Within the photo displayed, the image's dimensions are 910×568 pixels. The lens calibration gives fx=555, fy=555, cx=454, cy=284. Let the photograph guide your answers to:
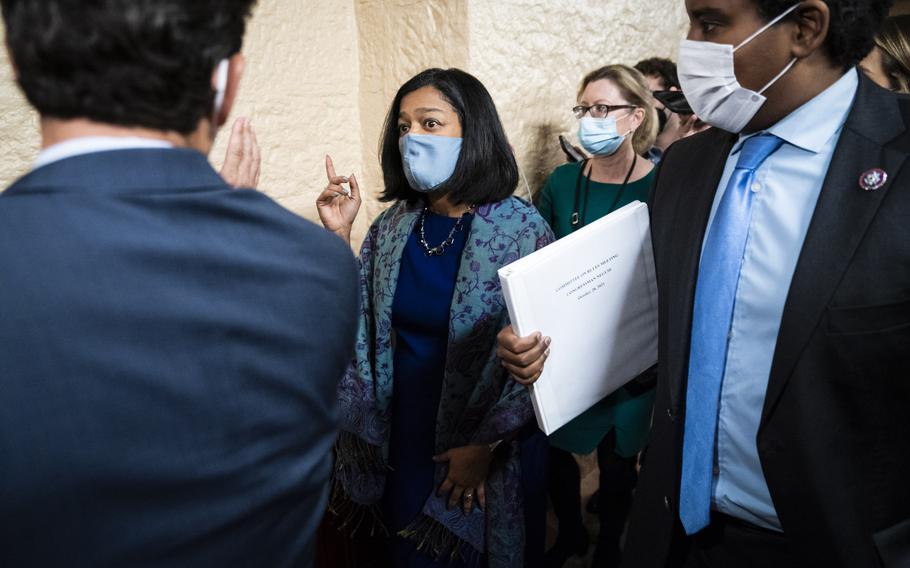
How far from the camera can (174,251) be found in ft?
1.64

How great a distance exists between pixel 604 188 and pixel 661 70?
82cm

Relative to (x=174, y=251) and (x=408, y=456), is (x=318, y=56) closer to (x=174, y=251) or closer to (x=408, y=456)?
(x=408, y=456)

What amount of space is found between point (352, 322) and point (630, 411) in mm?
1403

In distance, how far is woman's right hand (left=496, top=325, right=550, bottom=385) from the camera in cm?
118

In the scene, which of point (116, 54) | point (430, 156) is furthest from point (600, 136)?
point (116, 54)

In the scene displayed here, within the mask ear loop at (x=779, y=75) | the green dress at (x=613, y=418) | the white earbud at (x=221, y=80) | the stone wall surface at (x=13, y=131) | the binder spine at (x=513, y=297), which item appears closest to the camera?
the white earbud at (x=221, y=80)

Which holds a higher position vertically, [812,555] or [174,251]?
[174,251]

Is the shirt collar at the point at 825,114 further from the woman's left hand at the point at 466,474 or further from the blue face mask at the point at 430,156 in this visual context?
the woman's left hand at the point at 466,474

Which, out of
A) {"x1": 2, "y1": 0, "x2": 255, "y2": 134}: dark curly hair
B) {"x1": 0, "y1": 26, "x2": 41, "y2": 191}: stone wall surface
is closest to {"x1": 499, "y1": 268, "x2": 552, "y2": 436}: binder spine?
{"x1": 2, "y1": 0, "x2": 255, "y2": 134}: dark curly hair

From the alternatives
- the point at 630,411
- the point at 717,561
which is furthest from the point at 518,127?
the point at 717,561

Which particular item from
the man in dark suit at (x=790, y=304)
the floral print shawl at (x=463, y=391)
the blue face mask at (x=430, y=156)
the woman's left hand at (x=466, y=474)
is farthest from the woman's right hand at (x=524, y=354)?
the blue face mask at (x=430, y=156)

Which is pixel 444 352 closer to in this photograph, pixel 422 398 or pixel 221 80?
pixel 422 398

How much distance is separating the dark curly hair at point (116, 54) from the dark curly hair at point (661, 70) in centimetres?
233

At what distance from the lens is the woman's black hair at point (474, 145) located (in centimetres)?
155
